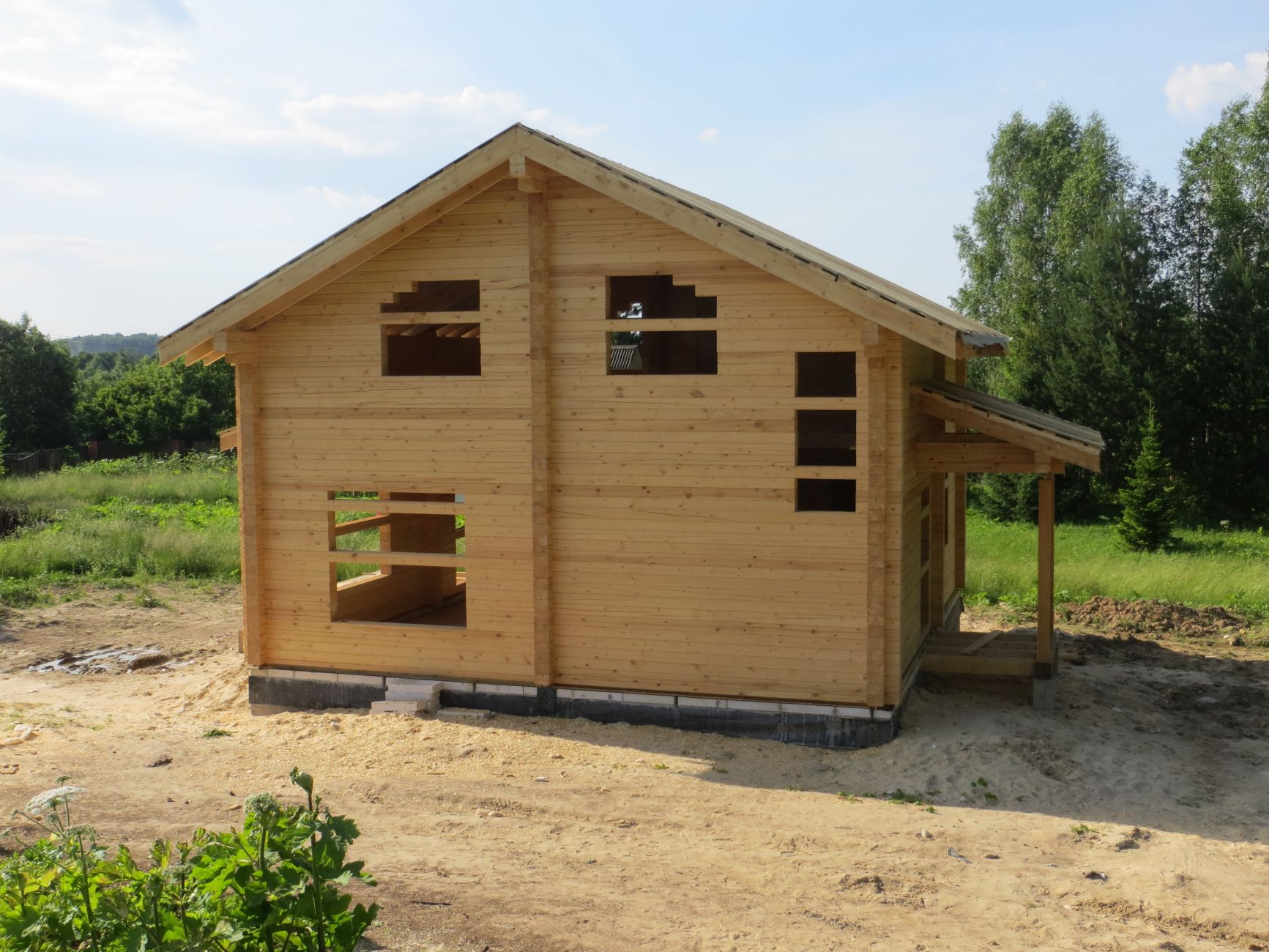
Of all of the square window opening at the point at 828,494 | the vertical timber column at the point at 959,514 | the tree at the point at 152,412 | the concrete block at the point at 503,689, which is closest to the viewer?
the concrete block at the point at 503,689

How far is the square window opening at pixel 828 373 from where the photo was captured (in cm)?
1498

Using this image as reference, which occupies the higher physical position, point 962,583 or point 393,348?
point 393,348

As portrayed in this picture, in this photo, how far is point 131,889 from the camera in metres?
5.53

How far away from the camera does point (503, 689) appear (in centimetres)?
1335

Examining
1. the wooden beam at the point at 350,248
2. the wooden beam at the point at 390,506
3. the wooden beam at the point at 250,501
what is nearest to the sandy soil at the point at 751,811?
the wooden beam at the point at 250,501

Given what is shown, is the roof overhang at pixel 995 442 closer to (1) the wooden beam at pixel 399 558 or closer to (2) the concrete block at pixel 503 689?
(2) the concrete block at pixel 503 689

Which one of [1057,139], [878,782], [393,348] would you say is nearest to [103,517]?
[393,348]

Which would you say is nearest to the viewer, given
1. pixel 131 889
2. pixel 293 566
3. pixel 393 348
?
pixel 131 889

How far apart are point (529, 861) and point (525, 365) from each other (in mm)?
5828

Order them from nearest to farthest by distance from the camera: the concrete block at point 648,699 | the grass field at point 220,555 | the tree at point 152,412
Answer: the concrete block at point 648,699 < the grass field at point 220,555 < the tree at point 152,412

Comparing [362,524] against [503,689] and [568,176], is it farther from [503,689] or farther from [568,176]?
[568,176]

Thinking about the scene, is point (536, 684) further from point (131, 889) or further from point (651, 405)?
point (131, 889)

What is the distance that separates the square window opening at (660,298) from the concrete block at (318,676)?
5708mm

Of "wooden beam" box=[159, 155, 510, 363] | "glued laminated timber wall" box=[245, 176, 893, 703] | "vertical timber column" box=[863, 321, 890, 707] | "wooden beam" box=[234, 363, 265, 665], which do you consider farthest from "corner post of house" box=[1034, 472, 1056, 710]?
"wooden beam" box=[234, 363, 265, 665]
